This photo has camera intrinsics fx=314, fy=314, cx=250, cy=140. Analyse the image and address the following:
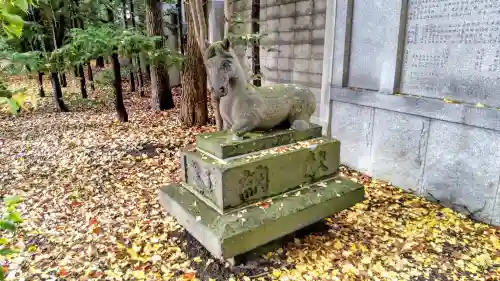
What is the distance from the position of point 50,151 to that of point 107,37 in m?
2.51

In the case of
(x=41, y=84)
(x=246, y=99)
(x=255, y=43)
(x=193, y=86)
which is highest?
(x=255, y=43)

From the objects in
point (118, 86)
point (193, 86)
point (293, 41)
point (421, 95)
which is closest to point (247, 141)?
point (421, 95)

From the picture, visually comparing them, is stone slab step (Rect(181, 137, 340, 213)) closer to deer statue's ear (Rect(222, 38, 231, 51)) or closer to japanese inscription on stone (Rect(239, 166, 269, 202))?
japanese inscription on stone (Rect(239, 166, 269, 202))

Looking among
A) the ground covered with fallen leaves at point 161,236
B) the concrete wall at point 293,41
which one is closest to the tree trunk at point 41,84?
the ground covered with fallen leaves at point 161,236

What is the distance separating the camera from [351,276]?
300cm

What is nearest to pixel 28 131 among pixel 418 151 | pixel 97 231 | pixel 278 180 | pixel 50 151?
pixel 50 151

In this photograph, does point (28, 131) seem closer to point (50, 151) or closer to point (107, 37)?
point (50, 151)

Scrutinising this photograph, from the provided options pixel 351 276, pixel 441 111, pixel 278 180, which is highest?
pixel 441 111

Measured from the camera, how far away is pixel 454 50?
4.02 metres

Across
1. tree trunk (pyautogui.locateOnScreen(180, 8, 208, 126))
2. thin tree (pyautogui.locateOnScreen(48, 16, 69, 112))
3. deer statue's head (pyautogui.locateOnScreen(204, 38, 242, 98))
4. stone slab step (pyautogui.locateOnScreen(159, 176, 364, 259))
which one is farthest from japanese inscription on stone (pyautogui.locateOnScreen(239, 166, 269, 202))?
thin tree (pyautogui.locateOnScreen(48, 16, 69, 112))

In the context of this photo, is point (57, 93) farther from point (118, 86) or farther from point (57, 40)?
point (118, 86)

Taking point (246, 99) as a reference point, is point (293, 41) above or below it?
above

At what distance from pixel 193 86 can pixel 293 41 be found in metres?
2.53

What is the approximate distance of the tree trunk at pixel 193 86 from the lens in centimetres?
721
